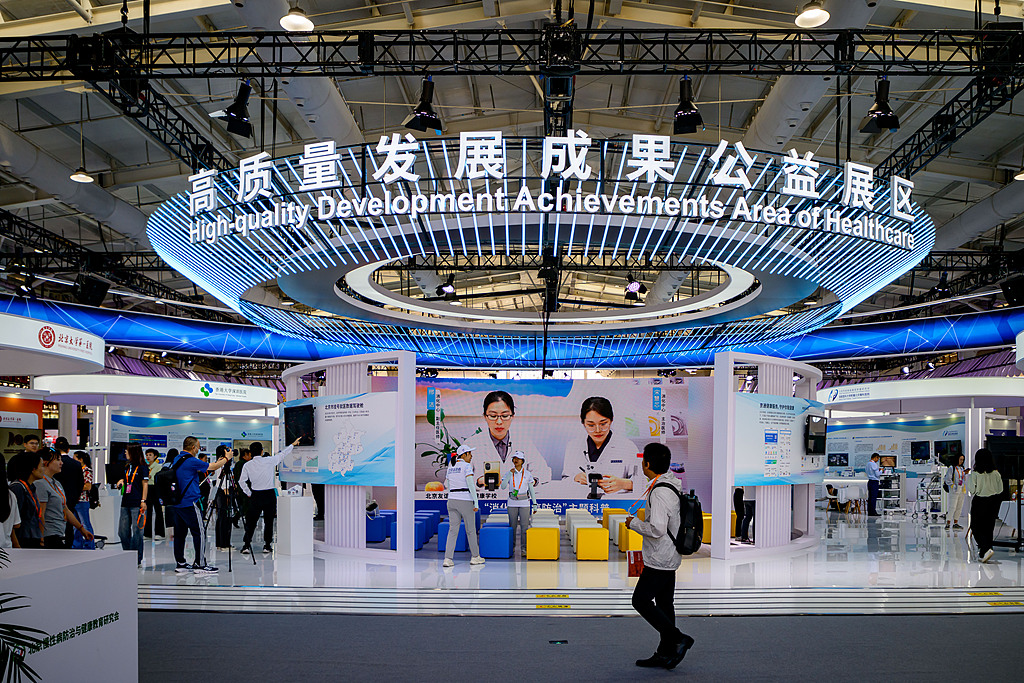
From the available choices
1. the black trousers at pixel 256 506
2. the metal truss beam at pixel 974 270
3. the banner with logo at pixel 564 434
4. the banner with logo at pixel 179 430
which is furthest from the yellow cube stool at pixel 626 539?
the banner with logo at pixel 179 430

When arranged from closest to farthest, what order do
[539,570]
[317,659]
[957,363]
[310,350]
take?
1. [317,659]
2. [539,570]
3. [310,350]
4. [957,363]

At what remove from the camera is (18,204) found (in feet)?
52.8

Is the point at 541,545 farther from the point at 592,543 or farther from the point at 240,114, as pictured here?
the point at 240,114

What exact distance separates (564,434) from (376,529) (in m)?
4.59

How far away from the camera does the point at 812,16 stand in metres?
9.30

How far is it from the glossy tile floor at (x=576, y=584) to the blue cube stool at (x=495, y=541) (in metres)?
0.26

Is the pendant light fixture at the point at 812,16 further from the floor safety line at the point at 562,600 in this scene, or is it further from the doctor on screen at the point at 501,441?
the doctor on screen at the point at 501,441

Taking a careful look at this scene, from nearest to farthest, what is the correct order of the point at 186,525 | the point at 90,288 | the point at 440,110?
1. the point at 186,525
2. the point at 440,110
3. the point at 90,288

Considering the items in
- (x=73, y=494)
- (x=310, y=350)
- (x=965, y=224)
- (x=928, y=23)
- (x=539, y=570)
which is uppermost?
(x=928, y=23)

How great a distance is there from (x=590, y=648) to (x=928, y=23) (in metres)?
9.55

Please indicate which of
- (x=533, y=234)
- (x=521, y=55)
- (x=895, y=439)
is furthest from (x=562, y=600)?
(x=895, y=439)

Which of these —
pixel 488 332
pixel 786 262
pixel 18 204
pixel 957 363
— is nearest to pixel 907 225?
pixel 786 262

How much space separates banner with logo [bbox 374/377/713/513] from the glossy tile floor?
3546 millimetres

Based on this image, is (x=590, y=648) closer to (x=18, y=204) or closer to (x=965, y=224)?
(x=965, y=224)
